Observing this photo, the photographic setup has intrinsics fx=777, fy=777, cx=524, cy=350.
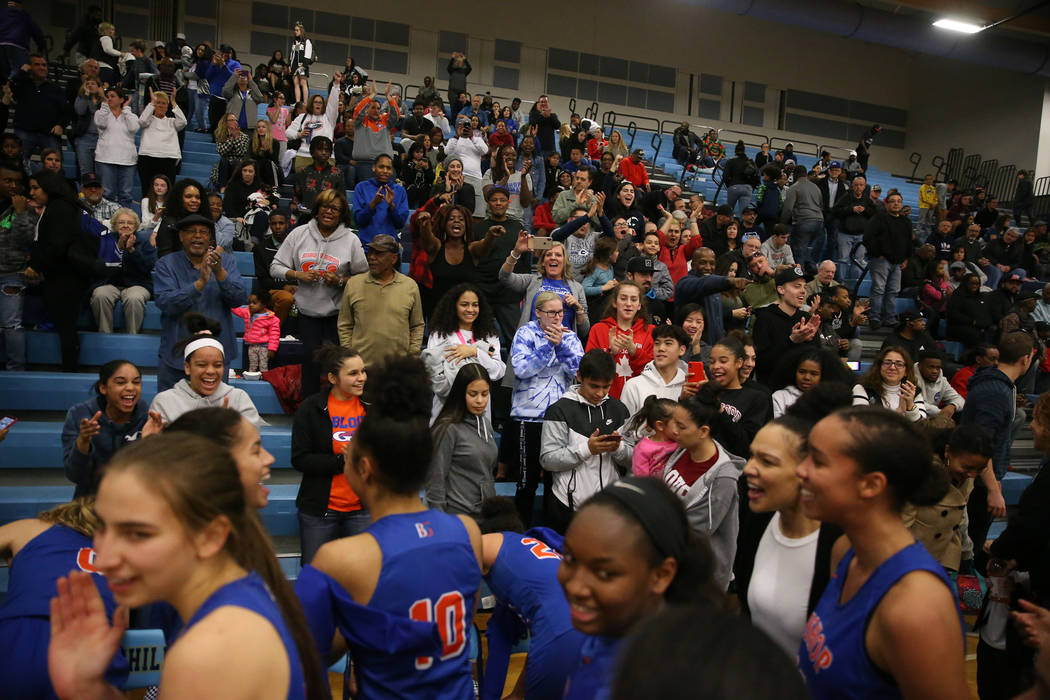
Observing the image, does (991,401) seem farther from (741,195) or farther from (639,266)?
(741,195)

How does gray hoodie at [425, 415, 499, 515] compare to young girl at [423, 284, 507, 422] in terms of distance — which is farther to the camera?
young girl at [423, 284, 507, 422]

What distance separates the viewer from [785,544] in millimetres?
2410

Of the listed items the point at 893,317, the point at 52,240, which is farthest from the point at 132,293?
the point at 893,317

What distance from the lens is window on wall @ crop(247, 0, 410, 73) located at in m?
20.6

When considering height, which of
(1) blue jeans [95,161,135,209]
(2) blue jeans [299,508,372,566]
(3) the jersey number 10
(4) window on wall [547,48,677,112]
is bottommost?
(2) blue jeans [299,508,372,566]

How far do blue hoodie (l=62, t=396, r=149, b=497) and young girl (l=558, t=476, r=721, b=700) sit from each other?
296 centimetres

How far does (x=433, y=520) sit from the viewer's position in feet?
6.86

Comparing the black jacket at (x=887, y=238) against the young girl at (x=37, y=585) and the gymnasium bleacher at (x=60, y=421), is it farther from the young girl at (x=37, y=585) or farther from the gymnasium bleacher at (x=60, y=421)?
the young girl at (x=37, y=585)

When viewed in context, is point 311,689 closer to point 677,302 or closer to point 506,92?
point 677,302

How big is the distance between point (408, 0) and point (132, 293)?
17986 millimetres

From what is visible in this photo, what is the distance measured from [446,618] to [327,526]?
7.53 feet

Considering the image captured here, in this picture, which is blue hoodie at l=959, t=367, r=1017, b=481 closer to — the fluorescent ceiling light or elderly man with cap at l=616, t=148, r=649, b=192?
elderly man with cap at l=616, t=148, r=649, b=192

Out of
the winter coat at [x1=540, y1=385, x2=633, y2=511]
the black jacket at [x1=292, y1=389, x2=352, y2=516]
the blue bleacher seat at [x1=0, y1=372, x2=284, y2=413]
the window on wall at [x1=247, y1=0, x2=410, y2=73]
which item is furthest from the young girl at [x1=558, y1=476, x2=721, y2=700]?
the window on wall at [x1=247, y1=0, x2=410, y2=73]

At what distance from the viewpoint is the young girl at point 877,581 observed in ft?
5.37
